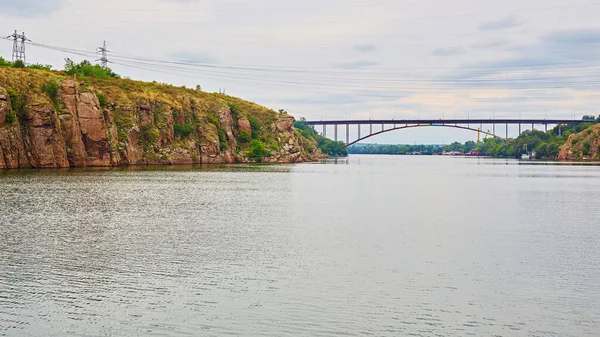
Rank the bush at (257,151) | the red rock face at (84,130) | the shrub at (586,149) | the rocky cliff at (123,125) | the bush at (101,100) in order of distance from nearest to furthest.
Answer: the rocky cliff at (123,125) → the red rock face at (84,130) → the bush at (101,100) → the bush at (257,151) → the shrub at (586,149)

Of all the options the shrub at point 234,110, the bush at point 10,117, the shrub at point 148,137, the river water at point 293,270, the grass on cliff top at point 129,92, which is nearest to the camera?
the river water at point 293,270

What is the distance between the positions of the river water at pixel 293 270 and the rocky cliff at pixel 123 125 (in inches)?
2013

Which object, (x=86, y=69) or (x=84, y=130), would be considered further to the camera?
(x=86, y=69)

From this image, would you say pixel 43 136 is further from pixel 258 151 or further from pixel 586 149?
pixel 586 149

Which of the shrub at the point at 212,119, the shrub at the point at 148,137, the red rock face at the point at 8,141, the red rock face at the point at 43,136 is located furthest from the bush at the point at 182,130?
the red rock face at the point at 8,141

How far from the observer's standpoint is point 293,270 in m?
22.8

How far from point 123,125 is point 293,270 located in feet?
317

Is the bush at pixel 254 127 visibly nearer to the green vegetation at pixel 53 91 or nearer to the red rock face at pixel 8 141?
the green vegetation at pixel 53 91

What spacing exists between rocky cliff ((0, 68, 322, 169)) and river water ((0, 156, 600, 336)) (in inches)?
2013

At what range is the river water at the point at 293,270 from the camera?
1666 centimetres

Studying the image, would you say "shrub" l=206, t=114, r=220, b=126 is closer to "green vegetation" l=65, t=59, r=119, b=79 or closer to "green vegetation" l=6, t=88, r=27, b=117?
"green vegetation" l=65, t=59, r=119, b=79

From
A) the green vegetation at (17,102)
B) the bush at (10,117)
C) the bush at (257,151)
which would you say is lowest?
the bush at (257,151)

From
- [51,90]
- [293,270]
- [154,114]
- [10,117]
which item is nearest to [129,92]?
[154,114]

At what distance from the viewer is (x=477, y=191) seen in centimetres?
6091
